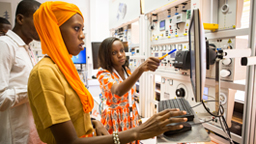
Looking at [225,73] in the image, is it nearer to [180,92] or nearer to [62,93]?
[180,92]

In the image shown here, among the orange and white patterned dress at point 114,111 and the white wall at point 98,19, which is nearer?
the orange and white patterned dress at point 114,111

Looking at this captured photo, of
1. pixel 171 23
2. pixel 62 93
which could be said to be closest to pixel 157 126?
pixel 62 93

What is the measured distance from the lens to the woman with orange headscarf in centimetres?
58

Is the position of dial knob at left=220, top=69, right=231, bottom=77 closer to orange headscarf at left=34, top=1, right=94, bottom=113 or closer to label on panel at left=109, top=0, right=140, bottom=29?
orange headscarf at left=34, top=1, right=94, bottom=113

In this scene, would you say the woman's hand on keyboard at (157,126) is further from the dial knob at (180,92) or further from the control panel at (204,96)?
the dial knob at (180,92)

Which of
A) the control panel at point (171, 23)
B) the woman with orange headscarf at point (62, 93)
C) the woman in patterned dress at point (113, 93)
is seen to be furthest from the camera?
the control panel at point (171, 23)

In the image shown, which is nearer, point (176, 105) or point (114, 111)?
point (176, 105)

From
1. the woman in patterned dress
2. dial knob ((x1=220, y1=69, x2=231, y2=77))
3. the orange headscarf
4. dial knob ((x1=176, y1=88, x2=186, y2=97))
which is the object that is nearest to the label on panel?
the woman in patterned dress

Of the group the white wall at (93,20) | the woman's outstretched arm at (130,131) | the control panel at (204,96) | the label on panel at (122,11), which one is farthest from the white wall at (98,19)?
the woman's outstretched arm at (130,131)

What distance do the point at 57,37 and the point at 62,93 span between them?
252 millimetres

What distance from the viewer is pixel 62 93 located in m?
0.63

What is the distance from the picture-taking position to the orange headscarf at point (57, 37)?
682mm

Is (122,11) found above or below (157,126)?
above

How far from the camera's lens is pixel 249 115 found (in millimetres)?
1021
